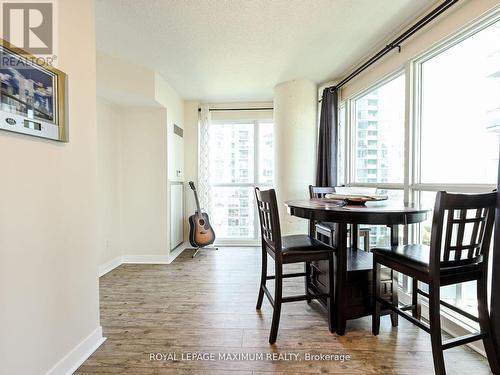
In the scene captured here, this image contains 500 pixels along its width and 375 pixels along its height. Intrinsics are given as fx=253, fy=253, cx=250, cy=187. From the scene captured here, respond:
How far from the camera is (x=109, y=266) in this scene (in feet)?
9.91

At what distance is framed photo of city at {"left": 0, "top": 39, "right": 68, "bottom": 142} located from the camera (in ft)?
3.40

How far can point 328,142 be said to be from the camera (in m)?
3.08

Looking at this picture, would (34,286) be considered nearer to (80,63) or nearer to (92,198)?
(92,198)

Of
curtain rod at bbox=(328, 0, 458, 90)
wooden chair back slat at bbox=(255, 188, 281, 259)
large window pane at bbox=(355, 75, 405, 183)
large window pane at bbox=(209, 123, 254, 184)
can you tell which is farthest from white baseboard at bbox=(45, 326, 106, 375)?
curtain rod at bbox=(328, 0, 458, 90)

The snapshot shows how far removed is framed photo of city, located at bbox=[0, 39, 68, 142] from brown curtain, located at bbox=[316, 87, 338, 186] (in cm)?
260

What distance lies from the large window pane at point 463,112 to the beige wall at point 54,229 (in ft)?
8.04

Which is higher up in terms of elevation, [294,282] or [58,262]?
[58,262]

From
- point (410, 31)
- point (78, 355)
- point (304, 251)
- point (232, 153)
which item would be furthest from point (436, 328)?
point (232, 153)

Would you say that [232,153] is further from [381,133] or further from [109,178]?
[381,133]

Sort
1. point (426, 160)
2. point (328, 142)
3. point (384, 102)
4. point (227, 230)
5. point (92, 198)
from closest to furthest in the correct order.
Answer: point (92, 198), point (426, 160), point (384, 102), point (328, 142), point (227, 230)

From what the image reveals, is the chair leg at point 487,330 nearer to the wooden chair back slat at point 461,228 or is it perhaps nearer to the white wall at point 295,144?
the wooden chair back slat at point 461,228

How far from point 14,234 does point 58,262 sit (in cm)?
30

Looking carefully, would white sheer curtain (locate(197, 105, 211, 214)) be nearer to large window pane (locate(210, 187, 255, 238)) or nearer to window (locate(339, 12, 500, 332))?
large window pane (locate(210, 187, 255, 238))

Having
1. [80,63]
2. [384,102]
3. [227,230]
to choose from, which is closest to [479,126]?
[384,102]
